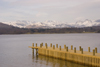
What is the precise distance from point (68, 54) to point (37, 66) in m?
6.24

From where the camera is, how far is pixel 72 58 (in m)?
28.4

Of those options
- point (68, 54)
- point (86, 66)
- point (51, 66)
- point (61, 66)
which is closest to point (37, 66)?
point (51, 66)

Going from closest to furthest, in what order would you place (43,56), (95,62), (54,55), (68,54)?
(95,62)
(68,54)
(54,55)
(43,56)

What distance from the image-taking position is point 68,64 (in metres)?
28.3

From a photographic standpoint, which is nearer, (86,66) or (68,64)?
(86,66)

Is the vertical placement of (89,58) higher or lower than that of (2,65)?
higher

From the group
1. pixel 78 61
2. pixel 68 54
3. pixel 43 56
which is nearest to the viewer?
pixel 78 61

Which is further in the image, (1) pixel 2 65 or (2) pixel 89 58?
(1) pixel 2 65

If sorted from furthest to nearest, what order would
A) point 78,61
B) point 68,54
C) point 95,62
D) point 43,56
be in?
point 43,56, point 68,54, point 78,61, point 95,62

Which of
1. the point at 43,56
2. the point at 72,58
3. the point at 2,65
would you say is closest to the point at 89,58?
the point at 72,58

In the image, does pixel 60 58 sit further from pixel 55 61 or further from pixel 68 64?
pixel 68 64

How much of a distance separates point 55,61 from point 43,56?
5120 millimetres

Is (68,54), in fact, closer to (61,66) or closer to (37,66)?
(61,66)

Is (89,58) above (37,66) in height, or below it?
above
